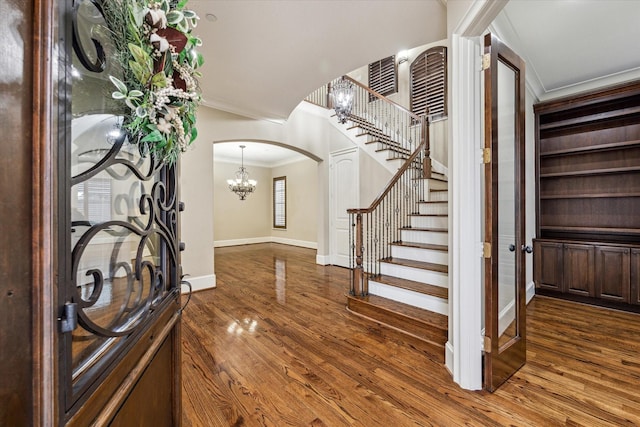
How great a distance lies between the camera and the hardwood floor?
1.60 metres

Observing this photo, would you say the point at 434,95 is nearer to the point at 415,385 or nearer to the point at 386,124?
the point at 386,124

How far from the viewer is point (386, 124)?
5785mm

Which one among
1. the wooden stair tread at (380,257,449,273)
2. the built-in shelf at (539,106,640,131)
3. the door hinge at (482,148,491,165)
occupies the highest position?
the built-in shelf at (539,106,640,131)

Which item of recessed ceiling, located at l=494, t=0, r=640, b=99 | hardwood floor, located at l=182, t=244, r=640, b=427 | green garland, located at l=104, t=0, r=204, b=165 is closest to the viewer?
green garland, located at l=104, t=0, r=204, b=165

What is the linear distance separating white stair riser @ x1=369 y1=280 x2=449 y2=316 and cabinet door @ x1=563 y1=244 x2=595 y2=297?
2.14 m

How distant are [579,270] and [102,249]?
15.1 ft

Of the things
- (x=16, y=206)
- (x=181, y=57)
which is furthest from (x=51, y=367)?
(x=181, y=57)

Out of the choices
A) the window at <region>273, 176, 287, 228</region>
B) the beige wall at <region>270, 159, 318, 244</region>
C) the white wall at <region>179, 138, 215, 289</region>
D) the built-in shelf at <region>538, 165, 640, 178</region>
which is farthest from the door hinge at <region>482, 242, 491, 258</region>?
the window at <region>273, 176, 287, 228</region>

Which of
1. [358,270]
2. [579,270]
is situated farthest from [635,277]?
[358,270]

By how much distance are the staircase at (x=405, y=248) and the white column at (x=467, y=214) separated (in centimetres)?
41

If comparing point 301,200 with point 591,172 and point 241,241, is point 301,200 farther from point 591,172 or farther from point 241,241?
point 591,172

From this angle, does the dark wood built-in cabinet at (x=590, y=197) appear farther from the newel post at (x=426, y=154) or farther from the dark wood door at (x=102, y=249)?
the dark wood door at (x=102, y=249)

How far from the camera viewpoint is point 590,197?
11.5 ft

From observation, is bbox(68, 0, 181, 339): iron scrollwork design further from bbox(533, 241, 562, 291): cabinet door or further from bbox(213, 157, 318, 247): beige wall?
bbox(213, 157, 318, 247): beige wall
